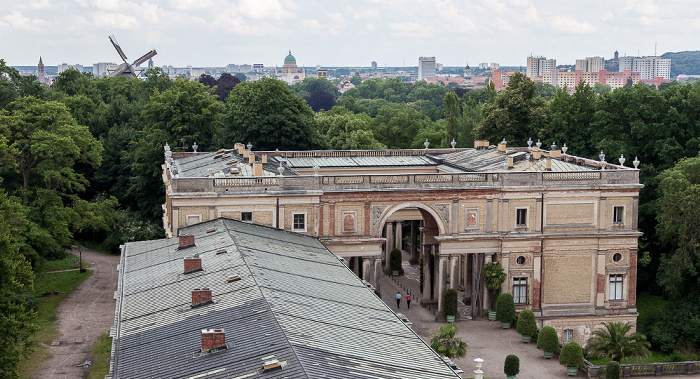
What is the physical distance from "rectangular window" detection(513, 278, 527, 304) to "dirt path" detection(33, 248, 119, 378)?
27802 mm

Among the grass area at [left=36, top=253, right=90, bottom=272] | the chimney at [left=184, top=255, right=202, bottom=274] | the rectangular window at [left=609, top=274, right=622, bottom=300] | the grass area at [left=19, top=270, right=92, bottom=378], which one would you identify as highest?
the chimney at [left=184, top=255, right=202, bottom=274]

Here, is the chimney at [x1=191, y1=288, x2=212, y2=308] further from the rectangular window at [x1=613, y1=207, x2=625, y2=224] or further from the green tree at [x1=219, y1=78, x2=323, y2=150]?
the green tree at [x1=219, y1=78, x2=323, y2=150]

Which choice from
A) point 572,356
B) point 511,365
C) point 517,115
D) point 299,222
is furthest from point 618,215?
point 517,115

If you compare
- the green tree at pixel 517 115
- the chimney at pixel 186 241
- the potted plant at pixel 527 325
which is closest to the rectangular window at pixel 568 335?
the potted plant at pixel 527 325

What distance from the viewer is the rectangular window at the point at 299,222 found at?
188 feet

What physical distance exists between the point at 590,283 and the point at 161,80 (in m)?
66.5

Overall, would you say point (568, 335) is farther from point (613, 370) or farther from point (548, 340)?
point (613, 370)

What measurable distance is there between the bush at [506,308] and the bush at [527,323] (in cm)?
247

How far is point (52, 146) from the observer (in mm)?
67125

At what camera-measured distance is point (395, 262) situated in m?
75.0

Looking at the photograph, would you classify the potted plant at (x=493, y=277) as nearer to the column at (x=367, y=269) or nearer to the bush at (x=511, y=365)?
the column at (x=367, y=269)

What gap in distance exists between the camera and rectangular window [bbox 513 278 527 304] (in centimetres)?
6119

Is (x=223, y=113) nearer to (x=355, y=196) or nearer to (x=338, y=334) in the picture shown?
(x=355, y=196)

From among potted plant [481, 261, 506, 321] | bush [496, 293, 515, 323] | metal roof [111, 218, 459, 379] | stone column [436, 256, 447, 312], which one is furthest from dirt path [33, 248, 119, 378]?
bush [496, 293, 515, 323]
